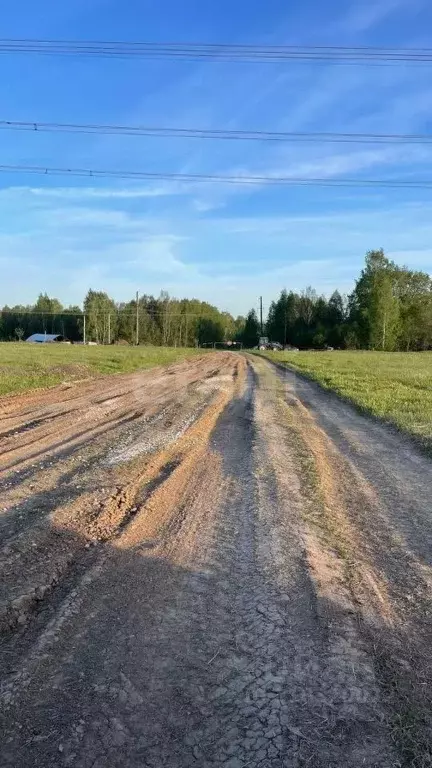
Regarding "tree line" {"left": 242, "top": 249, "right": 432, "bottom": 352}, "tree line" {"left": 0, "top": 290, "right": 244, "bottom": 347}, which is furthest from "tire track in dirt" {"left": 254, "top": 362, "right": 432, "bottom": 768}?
"tree line" {"left": 0, "top": 290, "right": 244, "bottom": 347}

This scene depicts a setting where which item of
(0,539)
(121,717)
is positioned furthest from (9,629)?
(0,539)

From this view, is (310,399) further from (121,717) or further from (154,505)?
(121,717)

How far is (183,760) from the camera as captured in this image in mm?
2178

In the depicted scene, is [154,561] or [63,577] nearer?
[63,577]

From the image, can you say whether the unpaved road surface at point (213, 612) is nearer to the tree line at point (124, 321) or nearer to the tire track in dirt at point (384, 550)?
the tire track in dirt at point (384, 550)

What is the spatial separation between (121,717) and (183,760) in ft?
1.24

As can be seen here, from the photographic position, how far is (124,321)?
121 metres

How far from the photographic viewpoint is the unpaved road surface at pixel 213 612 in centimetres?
231

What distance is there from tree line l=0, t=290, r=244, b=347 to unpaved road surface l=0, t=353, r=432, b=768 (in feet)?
343

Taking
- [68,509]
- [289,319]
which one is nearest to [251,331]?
[289,319]

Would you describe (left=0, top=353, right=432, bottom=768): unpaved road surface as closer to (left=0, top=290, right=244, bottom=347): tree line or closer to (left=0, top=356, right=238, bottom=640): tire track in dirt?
(left=0, top=356, right=238, bottom=640): tire track in dirt

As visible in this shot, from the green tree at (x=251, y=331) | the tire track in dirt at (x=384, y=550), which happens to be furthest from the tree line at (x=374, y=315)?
the tire track in dirt at (x=384, y=550)

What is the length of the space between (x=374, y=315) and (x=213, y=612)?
256 feet

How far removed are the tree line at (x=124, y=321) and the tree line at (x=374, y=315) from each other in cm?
3188
